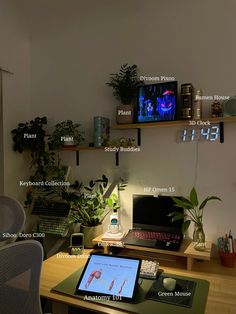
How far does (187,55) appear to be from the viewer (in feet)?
6.63

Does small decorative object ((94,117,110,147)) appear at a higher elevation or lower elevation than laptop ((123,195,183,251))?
higher

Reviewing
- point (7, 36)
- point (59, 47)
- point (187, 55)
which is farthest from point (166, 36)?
point (7, 36)

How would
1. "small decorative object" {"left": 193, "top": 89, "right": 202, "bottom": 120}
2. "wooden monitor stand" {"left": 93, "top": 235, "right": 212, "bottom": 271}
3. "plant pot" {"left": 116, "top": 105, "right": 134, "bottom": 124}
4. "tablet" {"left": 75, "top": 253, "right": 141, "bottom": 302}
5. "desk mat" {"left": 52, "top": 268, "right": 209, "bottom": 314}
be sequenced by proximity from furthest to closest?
"plant pot" {"left": 116, "top": 105, "right": 134, "bottom": 124} → "small decorative object" {"left": 193, "top": 89, "right": 202, "bottom": 120} → "wooden monitor stand" {"left": 93, "top": 235, "right": 212, "bottom": 271} → "tablet" {"left": 75, "top": 253, "right": 141, "bottom": 302} → "desk mat" {"left": 52, "top": 268, "right": 209, "bottom": 314}

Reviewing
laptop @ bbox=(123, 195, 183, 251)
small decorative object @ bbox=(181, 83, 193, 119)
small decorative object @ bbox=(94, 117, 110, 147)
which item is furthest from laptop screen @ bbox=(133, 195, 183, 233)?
small decorative object @ bbox=(181, 83, 193, 119)

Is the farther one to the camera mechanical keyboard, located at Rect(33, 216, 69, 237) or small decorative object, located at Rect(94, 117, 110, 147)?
mechanical keyboard, located at Rect(33, 216, 69, 237)

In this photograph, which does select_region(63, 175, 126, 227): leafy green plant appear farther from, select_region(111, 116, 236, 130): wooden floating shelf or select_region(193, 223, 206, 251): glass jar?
select_region(193, 223, 206, 251): glass jar

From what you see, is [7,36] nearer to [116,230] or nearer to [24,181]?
[24,181]

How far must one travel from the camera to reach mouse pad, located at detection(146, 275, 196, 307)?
130cm

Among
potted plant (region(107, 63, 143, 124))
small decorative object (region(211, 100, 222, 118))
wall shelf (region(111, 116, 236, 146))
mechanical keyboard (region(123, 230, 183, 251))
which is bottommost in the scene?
mechanical keyboard (region(123, 230, 183, 251))

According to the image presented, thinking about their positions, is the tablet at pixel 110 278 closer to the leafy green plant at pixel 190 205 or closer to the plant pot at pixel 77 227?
the leafy green plant at pixel 190 205

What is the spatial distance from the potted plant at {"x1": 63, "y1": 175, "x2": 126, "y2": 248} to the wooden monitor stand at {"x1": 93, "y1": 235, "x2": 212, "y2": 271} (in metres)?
0.10

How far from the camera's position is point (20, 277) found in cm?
96

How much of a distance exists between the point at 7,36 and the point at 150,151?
166cm

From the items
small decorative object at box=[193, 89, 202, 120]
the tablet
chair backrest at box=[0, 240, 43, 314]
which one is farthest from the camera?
small decorative object at box=[193, 89, 202, 120]
